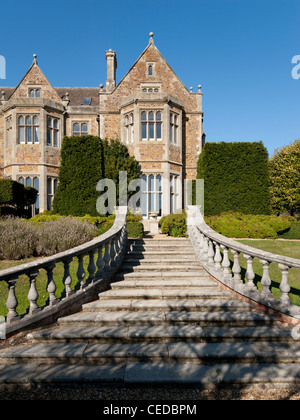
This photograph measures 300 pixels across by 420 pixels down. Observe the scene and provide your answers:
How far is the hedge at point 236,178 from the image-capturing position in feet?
48.3

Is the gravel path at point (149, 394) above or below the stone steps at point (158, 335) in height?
below

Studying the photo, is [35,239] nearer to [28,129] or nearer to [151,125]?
Answer: [151,125]

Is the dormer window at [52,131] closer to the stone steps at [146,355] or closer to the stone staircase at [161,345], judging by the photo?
the stone staircase at [161,345]

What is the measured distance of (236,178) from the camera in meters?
14.9

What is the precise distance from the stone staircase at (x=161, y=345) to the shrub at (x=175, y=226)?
5.81m

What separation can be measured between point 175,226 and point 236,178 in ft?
19.6

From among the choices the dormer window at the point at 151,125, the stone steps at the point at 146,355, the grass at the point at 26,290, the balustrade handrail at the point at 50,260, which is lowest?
the stone steps at the point at 146,355

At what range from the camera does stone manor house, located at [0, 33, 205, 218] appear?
17.0 meters

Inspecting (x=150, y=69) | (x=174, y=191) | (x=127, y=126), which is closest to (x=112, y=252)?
(x=174, y=191)

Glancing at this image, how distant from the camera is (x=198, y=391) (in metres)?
2.84

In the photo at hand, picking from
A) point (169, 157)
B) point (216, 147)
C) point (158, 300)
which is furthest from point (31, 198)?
point (158, 300)

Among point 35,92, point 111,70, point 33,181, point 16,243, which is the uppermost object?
point 111,70

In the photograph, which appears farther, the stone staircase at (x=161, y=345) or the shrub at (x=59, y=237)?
the shrub at (x=59, y=237)

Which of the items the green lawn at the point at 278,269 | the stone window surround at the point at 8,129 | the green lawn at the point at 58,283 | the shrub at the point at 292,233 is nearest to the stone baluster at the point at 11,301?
the green lawn at the point at 58,283
